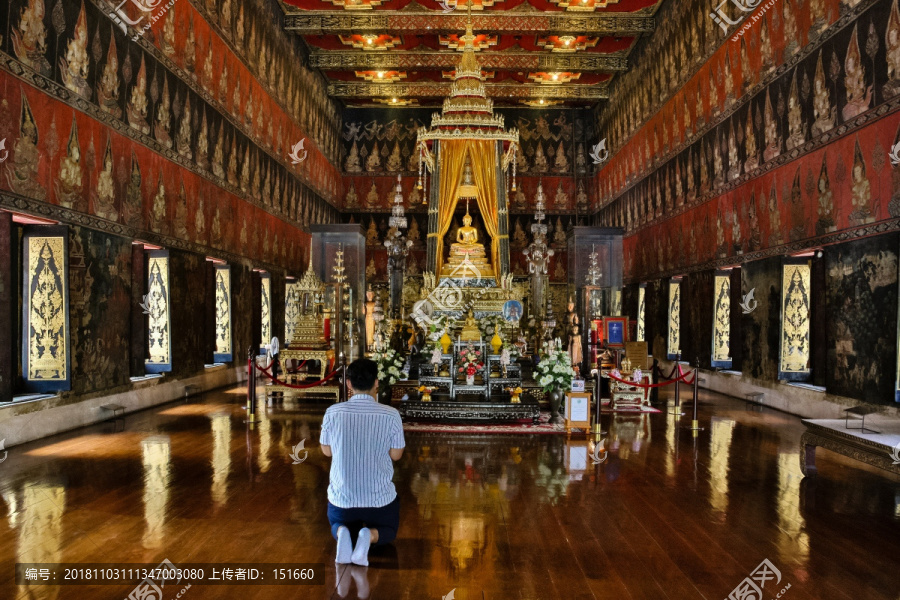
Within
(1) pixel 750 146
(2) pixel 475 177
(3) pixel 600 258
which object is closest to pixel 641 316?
(3) pixel 600 258

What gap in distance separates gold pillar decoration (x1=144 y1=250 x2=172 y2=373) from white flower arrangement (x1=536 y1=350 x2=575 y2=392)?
650 centimetres

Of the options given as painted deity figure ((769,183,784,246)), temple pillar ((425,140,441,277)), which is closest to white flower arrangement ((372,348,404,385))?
temple pillar ((425,140,441,277))

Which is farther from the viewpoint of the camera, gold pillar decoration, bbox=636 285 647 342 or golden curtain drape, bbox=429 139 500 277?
gold pillar decoration, bbox=636 285 647 342

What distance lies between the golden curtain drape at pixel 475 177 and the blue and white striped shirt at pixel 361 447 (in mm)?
12533

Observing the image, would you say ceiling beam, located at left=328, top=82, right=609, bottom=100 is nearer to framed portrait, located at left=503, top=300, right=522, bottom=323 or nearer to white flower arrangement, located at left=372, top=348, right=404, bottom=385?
framed portrait, located at left=503, top=300, right=522, bottom=323

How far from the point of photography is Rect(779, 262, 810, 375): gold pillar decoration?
34.1ft

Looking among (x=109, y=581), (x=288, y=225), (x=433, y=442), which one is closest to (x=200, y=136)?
(x=288, y=225)

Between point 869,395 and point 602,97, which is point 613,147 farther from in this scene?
point 869,395

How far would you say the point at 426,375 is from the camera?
1009 cm

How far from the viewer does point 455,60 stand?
20.5 metres

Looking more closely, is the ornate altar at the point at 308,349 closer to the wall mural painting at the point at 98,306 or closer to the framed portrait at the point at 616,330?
the wall mural painting at the point at 98,306

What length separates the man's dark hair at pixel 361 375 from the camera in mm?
3834

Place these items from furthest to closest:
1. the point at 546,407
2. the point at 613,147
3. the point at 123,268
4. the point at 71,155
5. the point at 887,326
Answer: the point at 613,147 → the point at 546,407 → the point at 123,268 → the point at 71,155 → the point at 887,326

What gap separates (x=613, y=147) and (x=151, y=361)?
1693 cm
